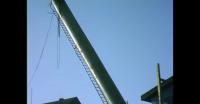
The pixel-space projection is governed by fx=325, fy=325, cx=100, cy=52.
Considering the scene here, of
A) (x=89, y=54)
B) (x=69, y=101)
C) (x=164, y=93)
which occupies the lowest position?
(x=69, y=101)

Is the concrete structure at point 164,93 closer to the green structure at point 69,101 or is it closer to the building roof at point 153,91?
the building roof at point 153,91

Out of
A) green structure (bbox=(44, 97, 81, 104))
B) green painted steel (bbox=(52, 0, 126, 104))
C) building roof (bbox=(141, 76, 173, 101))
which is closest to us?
green painted steel (bbox=(52, 0, 126, 104))

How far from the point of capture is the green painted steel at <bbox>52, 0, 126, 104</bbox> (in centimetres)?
1950

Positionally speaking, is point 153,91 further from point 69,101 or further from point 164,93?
point 69,101

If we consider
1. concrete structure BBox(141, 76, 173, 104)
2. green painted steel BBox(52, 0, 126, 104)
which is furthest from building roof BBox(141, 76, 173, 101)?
A: green painted steel BBox(52, 0, 126, 104)

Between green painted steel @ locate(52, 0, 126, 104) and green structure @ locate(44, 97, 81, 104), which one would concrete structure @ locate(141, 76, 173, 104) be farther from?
green structure @ locate(44, 97, 81, 104)

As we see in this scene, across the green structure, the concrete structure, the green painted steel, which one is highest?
the green painted steel

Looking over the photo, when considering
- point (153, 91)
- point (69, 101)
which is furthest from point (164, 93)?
point (69, 101)

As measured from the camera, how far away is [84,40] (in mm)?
22094

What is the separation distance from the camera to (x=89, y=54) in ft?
70.2
